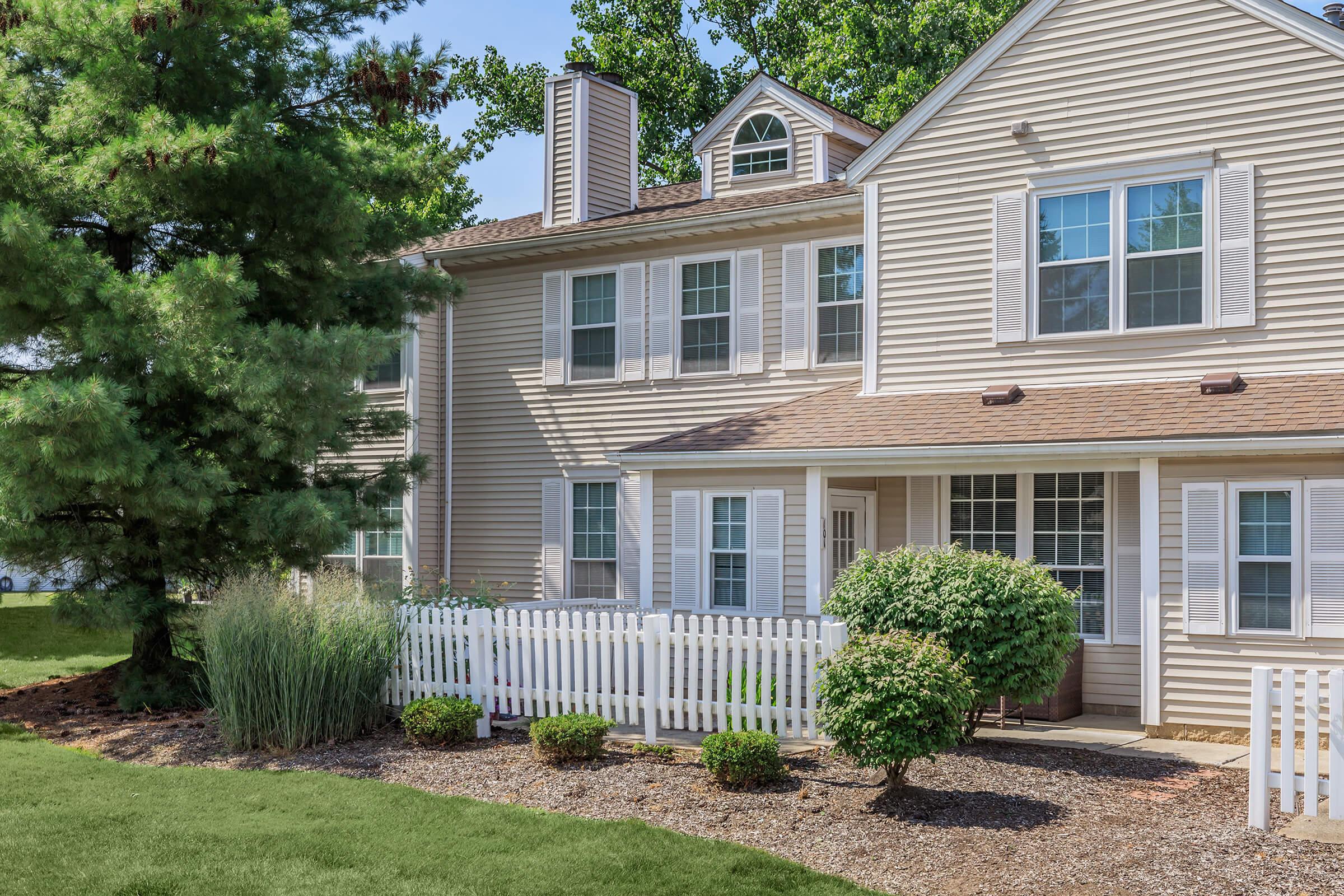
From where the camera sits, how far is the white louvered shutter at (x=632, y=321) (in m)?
16.6

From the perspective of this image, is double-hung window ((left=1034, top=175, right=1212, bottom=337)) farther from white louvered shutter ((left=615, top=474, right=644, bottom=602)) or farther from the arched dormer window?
white louvered shutter ((left=615, top=474, right=644, bottom=602))

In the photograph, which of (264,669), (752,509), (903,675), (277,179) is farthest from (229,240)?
(903,675)

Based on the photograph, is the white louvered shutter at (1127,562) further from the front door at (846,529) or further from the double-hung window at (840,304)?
the double-hung window at (840,304)

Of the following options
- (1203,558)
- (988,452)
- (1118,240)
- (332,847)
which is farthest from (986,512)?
(332,847)

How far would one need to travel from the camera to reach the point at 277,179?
12711 millimetres

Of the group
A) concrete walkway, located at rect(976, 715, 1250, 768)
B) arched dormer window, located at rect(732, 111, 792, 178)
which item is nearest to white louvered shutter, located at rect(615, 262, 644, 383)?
arched dormer window, located at rect(732, 111, 792, 178)

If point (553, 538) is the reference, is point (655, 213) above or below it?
above

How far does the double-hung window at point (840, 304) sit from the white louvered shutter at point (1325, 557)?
5.89 meters

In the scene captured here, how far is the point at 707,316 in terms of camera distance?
634 inches

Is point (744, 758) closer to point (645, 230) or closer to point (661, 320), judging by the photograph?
point (661, 320)

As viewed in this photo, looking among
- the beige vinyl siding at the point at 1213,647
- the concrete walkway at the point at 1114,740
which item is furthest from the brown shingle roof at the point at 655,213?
the concrete walkway at the point at 1114,740

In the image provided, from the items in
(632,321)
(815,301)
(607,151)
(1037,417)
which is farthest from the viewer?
(607,151)

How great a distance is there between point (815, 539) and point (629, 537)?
14.4ft

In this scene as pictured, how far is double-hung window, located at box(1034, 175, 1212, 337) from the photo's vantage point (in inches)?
467
